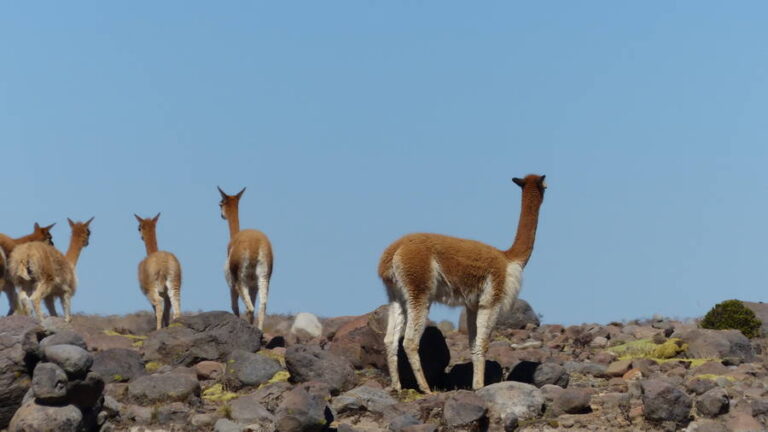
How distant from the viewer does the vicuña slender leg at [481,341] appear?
17.5 meters

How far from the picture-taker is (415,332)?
683 inches

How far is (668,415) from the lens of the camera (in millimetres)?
15133

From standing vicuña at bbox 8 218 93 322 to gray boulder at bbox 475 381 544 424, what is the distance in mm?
12045

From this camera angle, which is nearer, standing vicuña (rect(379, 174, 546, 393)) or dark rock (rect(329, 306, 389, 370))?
standing vicuña (rect(379, 174, 546, 393))

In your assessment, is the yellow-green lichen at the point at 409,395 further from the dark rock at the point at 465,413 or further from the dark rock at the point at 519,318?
the dark rock at the point at 519,318

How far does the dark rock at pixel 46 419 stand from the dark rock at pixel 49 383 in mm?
144

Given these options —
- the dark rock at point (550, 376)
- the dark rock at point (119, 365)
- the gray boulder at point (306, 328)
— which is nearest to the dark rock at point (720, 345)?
the dark rock at point (550, 376)

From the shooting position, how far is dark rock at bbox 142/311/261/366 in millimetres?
20203

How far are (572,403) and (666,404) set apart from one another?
138 centimetres

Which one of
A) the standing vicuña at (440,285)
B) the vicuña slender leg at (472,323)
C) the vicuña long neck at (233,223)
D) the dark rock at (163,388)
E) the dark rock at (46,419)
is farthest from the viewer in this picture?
the vicuña long neck at (233,223)

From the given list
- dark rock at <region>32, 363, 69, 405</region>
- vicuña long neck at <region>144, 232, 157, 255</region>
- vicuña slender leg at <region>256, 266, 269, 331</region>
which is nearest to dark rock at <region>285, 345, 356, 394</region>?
dark rock at <region>32, 363, 69, 405</region>

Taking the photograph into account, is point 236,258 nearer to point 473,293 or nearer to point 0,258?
point 0,258

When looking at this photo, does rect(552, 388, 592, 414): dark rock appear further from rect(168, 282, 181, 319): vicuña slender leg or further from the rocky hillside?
rect(168, 282, 181, 319): vicuña slender leg

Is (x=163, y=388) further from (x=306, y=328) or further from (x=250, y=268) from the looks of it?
(x=306, y=328)
